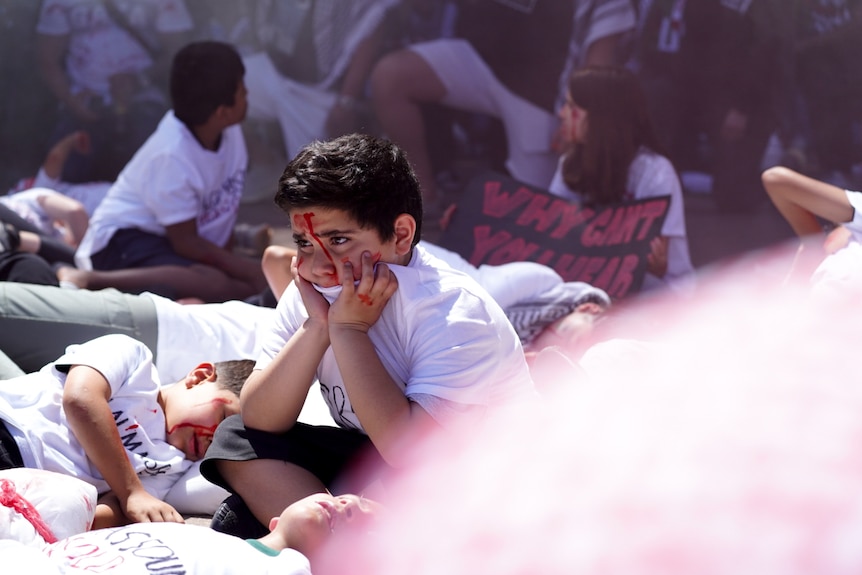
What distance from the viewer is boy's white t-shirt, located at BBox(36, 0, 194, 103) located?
5293mm

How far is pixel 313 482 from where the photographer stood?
70.2 inches

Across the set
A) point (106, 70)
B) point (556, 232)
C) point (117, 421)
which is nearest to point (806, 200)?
point (556, 232)

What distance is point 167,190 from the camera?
3787 mm

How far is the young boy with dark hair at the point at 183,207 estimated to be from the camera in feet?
12.4

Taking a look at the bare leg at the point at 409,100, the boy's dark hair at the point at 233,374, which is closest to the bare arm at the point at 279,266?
the boy's dark hair at the point at 233,374

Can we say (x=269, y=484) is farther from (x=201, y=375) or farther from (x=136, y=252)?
(x=136, y=252)

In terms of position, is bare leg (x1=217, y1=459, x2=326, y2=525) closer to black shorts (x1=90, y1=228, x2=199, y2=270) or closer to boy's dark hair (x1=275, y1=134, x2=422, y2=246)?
boy's dark hair (x1=275, y1=134, x2=422, y2=246)

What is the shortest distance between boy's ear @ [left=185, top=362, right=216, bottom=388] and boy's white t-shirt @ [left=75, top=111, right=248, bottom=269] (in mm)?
1711

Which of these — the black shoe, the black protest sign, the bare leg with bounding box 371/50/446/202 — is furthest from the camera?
the bare leg with bounding box 371/50/446/202

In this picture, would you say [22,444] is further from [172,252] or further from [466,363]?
[172,252]

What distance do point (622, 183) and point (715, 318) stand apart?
2.57ft

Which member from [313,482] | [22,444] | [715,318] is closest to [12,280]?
[22,444]

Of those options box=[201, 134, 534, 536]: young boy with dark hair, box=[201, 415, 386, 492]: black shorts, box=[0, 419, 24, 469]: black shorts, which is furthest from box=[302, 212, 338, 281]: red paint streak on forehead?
box=[0, 419, 24, 469]: black shorts

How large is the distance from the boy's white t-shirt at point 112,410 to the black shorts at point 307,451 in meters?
0.29
